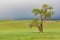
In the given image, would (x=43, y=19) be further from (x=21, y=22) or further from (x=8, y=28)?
(x=8, y=28)

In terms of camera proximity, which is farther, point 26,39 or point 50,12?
point 50,12

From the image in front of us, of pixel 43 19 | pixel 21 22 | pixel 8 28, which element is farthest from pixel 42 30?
pixel 8 28

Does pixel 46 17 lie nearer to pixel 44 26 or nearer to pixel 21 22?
pixel 44 26

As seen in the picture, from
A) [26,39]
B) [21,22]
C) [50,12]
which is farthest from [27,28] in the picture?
[26,39]

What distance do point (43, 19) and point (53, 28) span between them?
175 inches

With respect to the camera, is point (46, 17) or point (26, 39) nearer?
point (26, 39)

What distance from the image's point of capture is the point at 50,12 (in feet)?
124

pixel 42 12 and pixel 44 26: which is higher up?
pixel 42 12

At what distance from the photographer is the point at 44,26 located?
38656 millimetres

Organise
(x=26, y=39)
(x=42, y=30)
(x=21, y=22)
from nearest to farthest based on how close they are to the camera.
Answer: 1. (x=26, y=39)
2. (x=42, y=30)
3. (x=21, y=22)

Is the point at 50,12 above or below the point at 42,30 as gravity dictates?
above

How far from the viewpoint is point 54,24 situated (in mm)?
38031

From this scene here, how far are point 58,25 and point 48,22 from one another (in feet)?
6.20

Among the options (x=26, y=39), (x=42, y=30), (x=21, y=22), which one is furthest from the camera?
(x=21, y=22)
